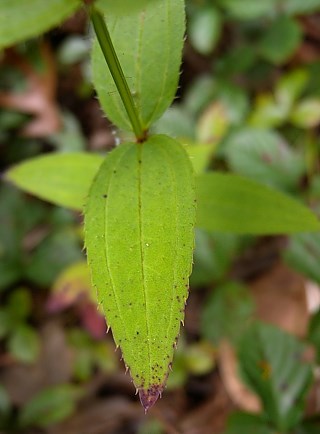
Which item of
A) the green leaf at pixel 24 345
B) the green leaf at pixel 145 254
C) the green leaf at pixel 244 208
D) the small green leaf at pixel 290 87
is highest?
the green leaf at pixel 145 254

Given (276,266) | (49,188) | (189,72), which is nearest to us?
(49,188)

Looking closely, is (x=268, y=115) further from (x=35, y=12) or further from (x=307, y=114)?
(x=35, y=12)

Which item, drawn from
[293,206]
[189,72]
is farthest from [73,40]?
[293,206]

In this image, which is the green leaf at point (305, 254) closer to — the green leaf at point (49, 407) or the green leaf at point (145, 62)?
the green leaf at point (145, 62)

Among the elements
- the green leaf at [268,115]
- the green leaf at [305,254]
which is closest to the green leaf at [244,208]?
the green leaf at [305,254]

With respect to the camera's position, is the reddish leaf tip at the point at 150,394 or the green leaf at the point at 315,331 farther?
the green leaf at the point at 315,331

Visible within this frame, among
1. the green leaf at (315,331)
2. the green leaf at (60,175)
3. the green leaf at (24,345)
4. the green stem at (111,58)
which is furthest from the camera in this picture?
the green leaf at (24,345)

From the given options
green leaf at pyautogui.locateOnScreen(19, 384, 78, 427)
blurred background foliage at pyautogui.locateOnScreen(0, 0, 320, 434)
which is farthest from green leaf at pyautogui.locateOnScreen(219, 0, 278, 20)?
green leaf at pyautogui.locateOnScreen(19, 384, 78, 427)

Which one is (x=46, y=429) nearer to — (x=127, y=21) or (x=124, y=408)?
(x=124, y=408)

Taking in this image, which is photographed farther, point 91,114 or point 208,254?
point 91,114
